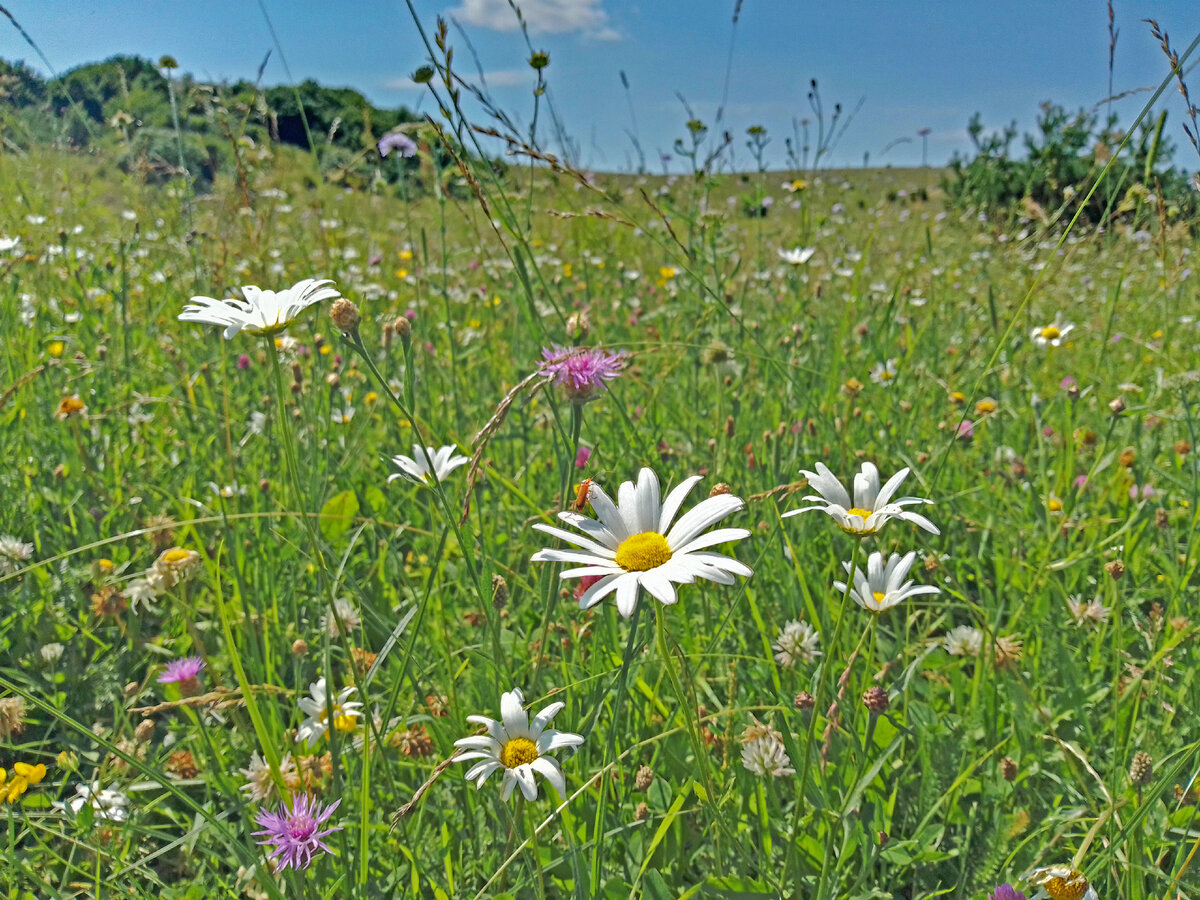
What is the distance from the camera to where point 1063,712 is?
1.20m

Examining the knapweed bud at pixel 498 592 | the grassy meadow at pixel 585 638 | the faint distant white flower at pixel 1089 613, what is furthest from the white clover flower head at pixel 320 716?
the faint distant white flower at pixel 1089 613

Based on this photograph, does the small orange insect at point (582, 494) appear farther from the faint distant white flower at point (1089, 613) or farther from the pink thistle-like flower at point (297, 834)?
the faint distant white flower at point (1089, 613)

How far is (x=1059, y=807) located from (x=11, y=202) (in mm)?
5862

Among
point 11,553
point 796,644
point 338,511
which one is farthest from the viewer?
point 338,511

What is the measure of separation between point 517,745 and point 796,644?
0.58m

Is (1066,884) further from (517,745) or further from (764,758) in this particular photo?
(517,745)

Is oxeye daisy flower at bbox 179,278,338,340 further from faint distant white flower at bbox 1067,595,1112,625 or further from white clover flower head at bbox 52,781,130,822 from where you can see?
faint distant white flower at bbox 1067,595,1112,625

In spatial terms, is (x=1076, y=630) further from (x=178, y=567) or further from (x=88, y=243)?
(x=88, y=243)

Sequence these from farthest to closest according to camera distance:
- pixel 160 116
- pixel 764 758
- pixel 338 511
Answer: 1. pixel 160 116
2. pixel 338 511
3. pixel 764 758

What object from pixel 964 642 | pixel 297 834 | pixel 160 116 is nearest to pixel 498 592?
pixel 297 834

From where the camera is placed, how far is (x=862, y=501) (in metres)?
0.82

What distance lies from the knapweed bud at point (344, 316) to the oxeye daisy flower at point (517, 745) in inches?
16.6

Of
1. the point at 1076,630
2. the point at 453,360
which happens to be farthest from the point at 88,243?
the point at 1076,630

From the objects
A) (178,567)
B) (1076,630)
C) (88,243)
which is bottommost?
(1076,630)
